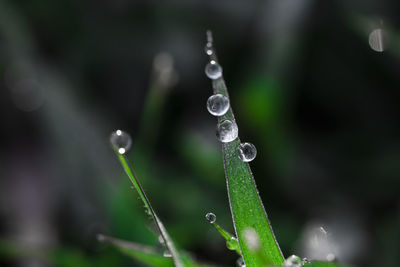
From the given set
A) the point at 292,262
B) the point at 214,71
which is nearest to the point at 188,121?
the point at 214,71

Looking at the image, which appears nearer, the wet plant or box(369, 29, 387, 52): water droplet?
the wet plant

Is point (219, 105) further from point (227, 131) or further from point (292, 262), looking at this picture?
point (292, 262)

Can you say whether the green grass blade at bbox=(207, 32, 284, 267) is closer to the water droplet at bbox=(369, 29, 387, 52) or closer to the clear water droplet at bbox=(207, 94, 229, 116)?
the clear water droplet at bbox=(207, 94, 229, 116)

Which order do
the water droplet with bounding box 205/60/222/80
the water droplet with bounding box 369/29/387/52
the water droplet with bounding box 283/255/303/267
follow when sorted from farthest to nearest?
the water droplet with bounding box 369/29/387/52 → the water droplet with bounding box 205/60/222/80 → the water droplet with bounding box 283/255/303/267

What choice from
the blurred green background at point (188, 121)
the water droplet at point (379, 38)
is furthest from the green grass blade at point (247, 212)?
the water droplet at point (379, 38)

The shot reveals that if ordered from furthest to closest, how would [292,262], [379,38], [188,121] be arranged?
[188,121]
[379,38]
[292,262]

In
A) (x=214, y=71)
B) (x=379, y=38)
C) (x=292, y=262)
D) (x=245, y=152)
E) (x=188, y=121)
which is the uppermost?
(x=379, y=38)

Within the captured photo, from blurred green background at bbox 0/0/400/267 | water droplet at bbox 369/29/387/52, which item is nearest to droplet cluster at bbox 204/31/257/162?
blurred green background at bbox 0/0/400/267

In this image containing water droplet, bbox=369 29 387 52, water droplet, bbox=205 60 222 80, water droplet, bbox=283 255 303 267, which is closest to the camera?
water droplet, bbox=283 255 303 267

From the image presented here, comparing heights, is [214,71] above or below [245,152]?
above

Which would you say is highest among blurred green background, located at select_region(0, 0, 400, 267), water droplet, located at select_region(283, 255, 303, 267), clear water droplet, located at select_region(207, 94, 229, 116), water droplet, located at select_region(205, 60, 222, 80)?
blurred green background, located at select_region(0, 0, 400, 267)
